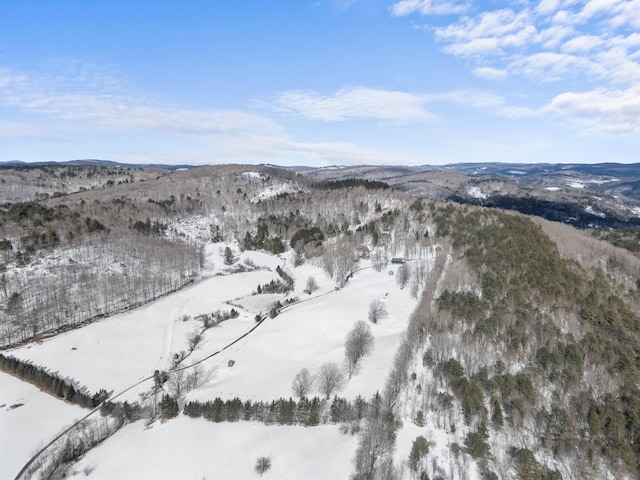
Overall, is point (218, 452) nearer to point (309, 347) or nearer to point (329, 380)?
point (329, 380)

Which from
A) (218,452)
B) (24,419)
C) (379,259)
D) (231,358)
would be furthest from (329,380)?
(379,259)

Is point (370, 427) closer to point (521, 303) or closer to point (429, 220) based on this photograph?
point (521, 303)

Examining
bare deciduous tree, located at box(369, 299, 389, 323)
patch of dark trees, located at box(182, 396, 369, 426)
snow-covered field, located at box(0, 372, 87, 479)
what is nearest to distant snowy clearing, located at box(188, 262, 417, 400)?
bare deciduous tree, located at box(369, 299, 389, 323)

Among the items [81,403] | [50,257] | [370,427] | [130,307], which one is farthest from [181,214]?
[370,427]

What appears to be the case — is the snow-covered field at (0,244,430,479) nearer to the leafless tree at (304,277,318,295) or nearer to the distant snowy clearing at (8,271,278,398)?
the distant snowy clearing at (8,271,278,398)

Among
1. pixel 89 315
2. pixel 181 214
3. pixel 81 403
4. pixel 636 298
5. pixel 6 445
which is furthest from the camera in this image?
pixel 181 214
